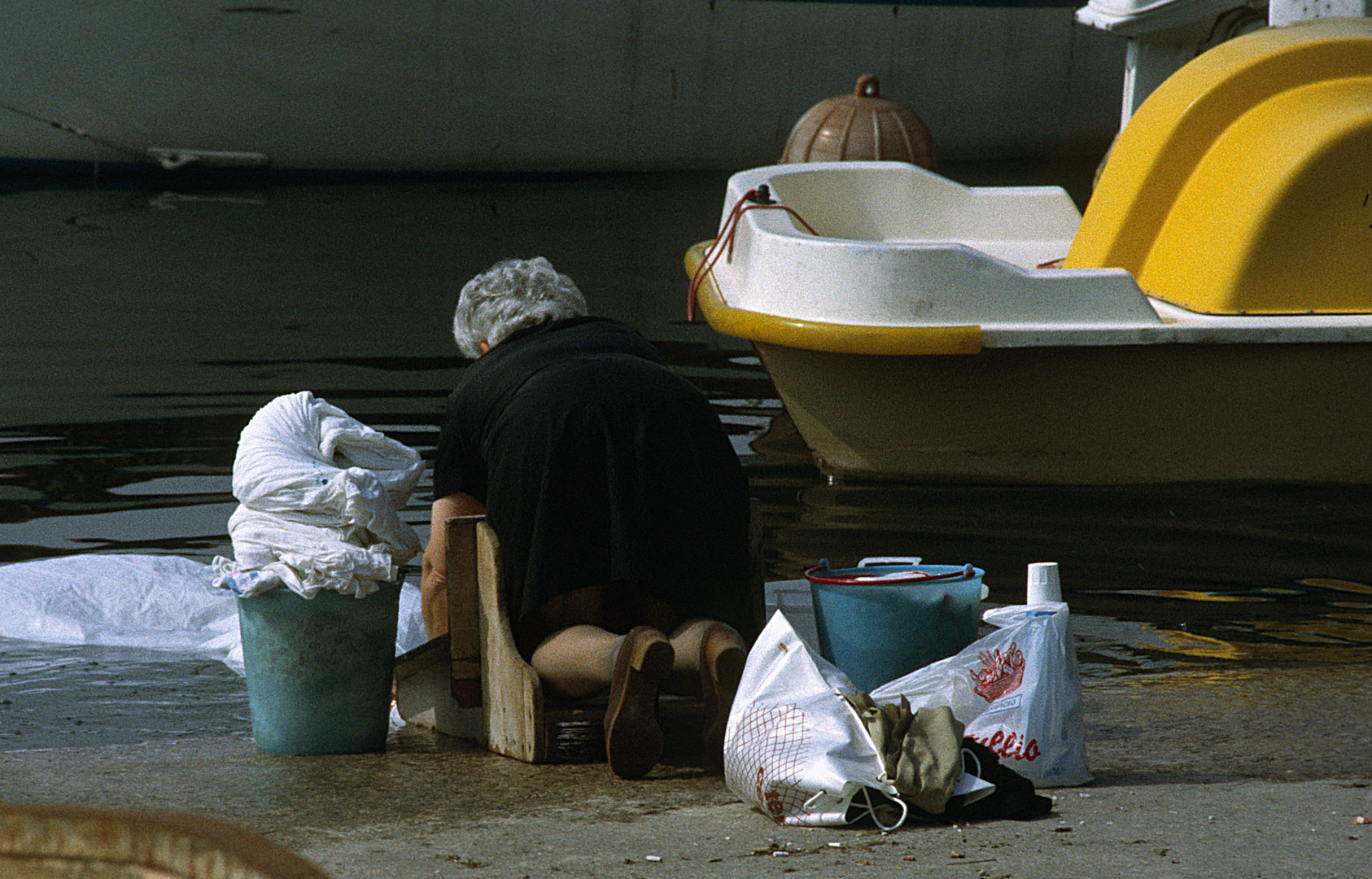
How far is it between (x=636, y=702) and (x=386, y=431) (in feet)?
15.1

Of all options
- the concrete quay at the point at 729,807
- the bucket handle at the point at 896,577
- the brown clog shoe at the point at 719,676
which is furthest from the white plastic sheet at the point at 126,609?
the bucket handle at the point at 896,577

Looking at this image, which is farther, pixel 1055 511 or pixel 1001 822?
pixel 1055 511

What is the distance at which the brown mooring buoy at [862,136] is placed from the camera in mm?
11883

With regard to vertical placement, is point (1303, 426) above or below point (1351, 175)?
below

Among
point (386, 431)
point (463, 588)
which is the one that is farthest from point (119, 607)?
point (386, 431)

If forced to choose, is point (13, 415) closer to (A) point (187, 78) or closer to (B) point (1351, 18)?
(B) point (1351, 18)

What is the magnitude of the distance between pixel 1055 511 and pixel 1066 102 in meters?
18.3

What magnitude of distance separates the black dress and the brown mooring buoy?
8.31 m

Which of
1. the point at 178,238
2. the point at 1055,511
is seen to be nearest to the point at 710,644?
the point at 1055,511

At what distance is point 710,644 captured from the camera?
136 inches

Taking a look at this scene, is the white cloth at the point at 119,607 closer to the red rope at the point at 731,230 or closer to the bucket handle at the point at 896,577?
the bucket handle at the point at 896,577

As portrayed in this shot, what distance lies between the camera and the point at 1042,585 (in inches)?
132

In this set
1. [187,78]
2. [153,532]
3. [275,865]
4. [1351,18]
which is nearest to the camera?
[275,865]

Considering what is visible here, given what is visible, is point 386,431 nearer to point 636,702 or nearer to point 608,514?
point 608,514
